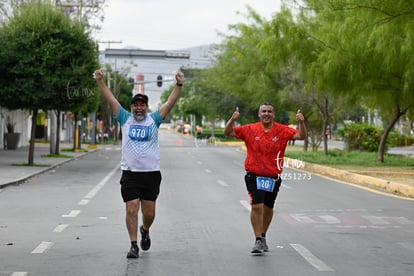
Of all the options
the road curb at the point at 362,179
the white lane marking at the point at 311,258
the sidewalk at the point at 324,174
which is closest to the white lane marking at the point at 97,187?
the sidewalk at the point at 324,174

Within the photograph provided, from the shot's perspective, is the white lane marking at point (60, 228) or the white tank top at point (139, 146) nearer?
the white tank top at point (139, 146)

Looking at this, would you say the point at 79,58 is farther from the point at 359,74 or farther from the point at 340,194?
the point at 340,194

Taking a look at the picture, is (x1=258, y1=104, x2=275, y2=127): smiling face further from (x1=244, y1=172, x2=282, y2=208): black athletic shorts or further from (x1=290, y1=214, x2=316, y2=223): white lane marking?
(x1=290, y1=214, x2=316, y2=223): white lane marking

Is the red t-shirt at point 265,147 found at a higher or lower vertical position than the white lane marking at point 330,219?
higher

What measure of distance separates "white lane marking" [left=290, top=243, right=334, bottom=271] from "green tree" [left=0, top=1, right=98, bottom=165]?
1947cm

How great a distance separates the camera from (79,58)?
29359 mm

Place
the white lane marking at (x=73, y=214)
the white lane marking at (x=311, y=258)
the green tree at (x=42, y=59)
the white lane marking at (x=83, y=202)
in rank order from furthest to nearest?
the green tree at (x=42, y=59), the white lane marking at (x=83, y=202), the white lane marking at (x=73, y=214), the white lane marking at (x=311, y=258)

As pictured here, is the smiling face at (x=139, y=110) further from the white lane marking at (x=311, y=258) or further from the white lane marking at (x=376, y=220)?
the white lane marking at (x=376, y=220)

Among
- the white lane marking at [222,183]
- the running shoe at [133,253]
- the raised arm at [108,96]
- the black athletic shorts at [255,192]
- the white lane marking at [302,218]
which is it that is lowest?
the white lane marking at [222,183]

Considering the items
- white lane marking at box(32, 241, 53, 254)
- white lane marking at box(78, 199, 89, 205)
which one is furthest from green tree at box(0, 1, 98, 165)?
white lane marking at box(32, 241, 53, 254)

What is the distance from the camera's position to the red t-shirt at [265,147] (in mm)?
10188

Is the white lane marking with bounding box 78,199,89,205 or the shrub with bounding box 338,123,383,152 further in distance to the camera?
the shrub with bounding box 338,123,383,152

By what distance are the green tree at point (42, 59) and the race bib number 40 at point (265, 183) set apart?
1957 cm

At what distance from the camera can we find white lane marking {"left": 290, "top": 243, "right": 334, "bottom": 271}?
356 inches
